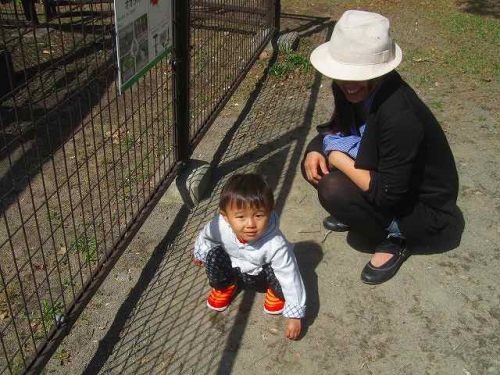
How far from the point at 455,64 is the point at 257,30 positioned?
1.98m

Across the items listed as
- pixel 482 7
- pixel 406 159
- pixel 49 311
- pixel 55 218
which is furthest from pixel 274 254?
pixel 482 7

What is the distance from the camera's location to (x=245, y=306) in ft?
9.46

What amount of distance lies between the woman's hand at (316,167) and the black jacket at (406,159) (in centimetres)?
22

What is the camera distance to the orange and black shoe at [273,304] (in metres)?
2.79

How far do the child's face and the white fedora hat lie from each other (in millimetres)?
678

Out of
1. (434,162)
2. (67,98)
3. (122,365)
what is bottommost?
(122,365)

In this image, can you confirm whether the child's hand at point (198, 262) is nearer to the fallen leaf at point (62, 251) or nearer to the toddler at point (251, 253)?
the toddler at point (251, 253)

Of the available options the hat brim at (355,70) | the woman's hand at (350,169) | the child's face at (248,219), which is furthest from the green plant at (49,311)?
the hat brim at (355,70)

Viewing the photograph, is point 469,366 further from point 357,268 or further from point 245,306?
point 245,306

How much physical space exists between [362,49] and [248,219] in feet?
2.89

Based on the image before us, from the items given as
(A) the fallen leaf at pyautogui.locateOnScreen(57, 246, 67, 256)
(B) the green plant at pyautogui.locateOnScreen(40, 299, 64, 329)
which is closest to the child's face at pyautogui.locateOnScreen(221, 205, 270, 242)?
(B) the green plant at pyautogui.locateOnScreen(40, 299, 64, 329)

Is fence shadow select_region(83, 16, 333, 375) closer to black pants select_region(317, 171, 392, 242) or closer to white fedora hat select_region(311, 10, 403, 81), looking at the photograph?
black pants select_region(317, 171, 392, 242)

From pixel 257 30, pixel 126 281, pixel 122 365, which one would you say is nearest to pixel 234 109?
pixel 257 30

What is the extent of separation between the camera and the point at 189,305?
2885 mm
